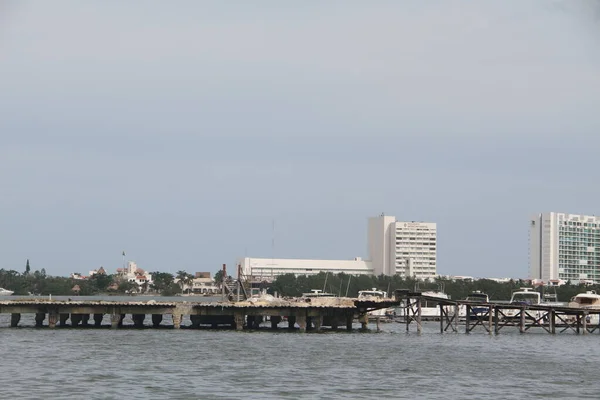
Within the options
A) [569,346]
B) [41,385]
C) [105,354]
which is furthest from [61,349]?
[569,346]

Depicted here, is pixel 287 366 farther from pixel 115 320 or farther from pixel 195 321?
pixel 195 321

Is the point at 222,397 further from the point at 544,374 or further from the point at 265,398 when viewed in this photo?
the point at 544,374

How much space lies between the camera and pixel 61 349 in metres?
78.4

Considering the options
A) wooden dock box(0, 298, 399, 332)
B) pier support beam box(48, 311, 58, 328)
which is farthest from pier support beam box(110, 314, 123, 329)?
pier support beam box(48, 311, 58, 328)

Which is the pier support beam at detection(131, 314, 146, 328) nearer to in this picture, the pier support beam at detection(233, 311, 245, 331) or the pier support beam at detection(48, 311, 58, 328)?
the pier support beam at detection(48, 311, 58, 328)

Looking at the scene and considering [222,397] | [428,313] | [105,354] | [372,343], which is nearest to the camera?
[222,397]

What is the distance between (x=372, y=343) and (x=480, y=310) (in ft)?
160

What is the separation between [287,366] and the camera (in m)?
67.4

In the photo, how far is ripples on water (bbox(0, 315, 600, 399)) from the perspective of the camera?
→ 5488 centimetres

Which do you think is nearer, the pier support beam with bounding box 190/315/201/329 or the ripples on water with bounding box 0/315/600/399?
the ripples on water with bounding box 0/315/600/399

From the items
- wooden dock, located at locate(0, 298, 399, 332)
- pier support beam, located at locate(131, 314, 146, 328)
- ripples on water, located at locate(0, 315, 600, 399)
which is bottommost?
ripples on water, located at locate(0, 315, 600, 399)

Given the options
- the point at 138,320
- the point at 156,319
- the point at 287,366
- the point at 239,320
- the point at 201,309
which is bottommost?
the point at 287,366

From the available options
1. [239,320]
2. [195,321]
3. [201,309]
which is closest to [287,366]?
[201,309]

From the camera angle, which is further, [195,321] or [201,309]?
[195,321]
